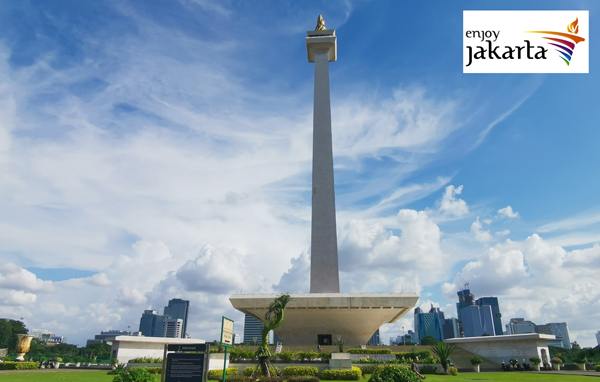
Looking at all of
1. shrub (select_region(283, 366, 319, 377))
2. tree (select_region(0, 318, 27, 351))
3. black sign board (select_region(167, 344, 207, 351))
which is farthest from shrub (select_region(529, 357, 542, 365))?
tree (select_region(0, 318, 27, 351))

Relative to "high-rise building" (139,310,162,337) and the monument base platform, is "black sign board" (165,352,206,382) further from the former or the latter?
"high-rise building" (139,310,162,337)

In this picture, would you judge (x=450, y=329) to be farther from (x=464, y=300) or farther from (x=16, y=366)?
(x=16, y=366)

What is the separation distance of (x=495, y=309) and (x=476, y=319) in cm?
2183

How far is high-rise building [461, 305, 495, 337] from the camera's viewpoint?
170 m

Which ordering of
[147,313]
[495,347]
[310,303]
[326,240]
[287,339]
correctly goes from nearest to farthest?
1. [310,303]
2. [495,347]
3. [287,339]
4. [326,240]
5. [147,313]

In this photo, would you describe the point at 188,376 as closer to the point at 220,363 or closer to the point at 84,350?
the point at 220,363

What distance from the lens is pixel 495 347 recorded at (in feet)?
108

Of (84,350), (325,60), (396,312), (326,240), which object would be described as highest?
(325,60)

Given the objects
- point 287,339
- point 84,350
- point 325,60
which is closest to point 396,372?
point 287,339

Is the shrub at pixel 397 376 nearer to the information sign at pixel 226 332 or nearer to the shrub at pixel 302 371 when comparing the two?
the information sign at pixel 226 332

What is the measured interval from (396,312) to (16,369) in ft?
91.4

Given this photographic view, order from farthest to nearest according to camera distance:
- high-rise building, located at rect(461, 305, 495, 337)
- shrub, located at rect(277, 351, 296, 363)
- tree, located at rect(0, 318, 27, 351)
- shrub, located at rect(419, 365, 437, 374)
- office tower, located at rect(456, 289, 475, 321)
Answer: office tower, located at rect(456, 289, 475, 321) < high-rise building, located at rect(461, 305, 495, 337) < tree, located at rect(0, 318, 27, 351) < shrub, located at rect(419, 365, 437, 374) < shrub, located at rect(277, 351, 296, 363)

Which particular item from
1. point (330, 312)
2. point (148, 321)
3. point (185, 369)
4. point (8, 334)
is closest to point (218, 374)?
point (185, 369)

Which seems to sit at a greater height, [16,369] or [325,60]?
[325,60]
